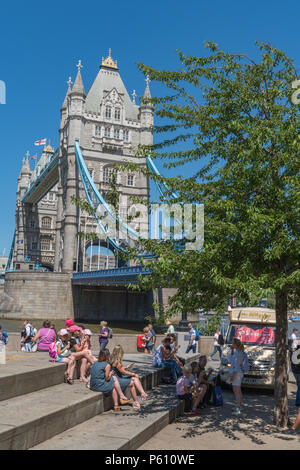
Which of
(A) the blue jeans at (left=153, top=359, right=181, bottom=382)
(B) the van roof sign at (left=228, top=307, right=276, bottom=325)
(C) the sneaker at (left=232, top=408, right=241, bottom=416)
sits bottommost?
(C) the sneaker at (left=232, top=408, right=241, bottom=416)

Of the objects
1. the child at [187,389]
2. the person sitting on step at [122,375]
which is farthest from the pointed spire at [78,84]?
the person sitting on step at [122,375]

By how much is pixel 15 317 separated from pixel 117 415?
4364 centimetres

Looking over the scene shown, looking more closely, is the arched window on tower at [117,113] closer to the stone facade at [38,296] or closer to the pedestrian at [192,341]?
the stone facade at [38,296]

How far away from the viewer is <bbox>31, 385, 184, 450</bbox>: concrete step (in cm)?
582

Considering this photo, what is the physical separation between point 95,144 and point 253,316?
50.9m


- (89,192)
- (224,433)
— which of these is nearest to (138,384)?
(224,433)

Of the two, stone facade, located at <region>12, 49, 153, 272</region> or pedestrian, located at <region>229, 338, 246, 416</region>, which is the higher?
stone facade, located at <region>12, 49, 153, 272</region>

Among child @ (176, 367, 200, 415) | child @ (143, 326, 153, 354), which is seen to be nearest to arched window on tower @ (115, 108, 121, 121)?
child @ (143, 326, 153, 354)

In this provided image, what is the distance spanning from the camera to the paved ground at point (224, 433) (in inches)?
270

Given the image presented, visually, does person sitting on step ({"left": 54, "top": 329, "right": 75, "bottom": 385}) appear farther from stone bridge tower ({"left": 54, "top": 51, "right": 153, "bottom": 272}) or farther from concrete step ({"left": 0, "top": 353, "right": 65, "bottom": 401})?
stone bridge tower ({"left": 54, "top": 51, "right": 153, "bottom": 272})

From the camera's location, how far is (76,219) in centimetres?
5759

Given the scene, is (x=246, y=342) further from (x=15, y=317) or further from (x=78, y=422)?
(x=15, y=317)

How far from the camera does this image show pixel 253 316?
13.2m

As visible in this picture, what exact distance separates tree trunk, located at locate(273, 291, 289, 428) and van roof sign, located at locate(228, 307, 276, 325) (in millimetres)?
5129
